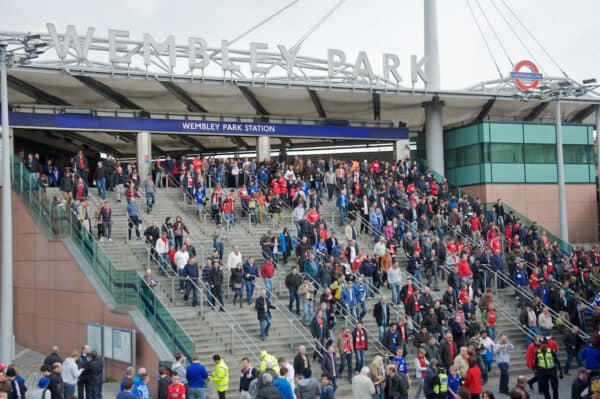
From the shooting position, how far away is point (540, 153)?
124 feet

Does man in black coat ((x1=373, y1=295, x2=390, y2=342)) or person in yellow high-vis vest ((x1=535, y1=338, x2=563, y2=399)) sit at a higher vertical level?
man in black coat ((x1=373, y1=295, x2=390, y2=342))

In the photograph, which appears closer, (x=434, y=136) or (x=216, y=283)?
(x=216, y=283)

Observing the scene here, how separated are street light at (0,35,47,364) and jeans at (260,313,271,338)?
19.8ft

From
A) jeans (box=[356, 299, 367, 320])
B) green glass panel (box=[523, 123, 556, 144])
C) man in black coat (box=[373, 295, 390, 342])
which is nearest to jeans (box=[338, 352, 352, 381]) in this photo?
man in black coat (box=[373, 295, 390, 342])

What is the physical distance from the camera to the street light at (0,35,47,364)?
17828mm

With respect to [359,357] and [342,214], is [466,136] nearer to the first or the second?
[342,214]

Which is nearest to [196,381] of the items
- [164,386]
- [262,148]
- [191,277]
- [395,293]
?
[164,386]

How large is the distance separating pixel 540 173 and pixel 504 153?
2.27 meters

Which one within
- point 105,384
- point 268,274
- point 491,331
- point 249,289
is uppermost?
point 268,274

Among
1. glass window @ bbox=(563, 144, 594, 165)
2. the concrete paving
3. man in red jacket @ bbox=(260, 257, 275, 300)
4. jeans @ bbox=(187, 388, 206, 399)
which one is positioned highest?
glass window @ bbox=(563, 144, 594, 165)

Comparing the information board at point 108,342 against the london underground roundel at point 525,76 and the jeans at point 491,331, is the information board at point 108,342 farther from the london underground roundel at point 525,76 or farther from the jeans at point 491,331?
the london underground roundel at point 525,76

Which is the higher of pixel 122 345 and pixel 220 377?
pixel 122 345

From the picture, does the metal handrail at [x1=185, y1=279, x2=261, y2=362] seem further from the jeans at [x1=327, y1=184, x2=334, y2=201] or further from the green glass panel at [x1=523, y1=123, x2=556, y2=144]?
the green glass panel at [x1=523, y1=123, x2=556, y2=144]

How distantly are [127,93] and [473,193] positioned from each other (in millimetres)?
17436
